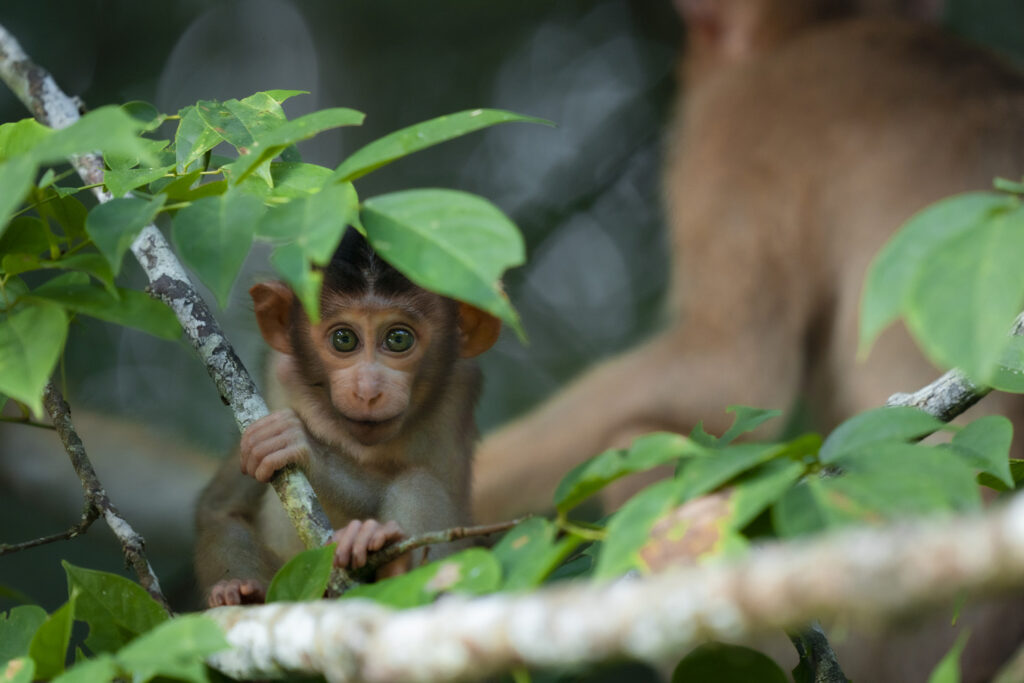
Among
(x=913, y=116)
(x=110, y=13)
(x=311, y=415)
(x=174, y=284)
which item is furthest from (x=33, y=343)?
(x=110, y=13)

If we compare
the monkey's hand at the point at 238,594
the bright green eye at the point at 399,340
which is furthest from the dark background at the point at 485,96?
the monkey's hand at the point at 238,594

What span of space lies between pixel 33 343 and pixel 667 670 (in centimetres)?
166

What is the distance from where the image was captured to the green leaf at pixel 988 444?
28.2 inches

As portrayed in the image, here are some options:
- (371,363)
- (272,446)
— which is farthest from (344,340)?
(272,446)

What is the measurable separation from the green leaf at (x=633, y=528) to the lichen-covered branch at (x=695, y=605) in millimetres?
28

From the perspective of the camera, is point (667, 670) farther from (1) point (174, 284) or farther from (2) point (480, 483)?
(1) point (174, 284)

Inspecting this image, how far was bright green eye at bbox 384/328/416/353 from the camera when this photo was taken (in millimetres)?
1501

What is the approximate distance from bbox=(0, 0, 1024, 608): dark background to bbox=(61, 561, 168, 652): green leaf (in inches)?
99.7

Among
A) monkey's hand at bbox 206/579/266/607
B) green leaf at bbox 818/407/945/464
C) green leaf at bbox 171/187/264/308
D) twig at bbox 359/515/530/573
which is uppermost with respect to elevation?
green leaf at bbox 171/187/264/308

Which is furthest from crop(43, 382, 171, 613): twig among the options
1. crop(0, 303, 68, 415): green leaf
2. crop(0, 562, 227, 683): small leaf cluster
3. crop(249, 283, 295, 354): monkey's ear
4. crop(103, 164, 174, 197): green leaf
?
crop(249, 283, 295, 354): monkey's ear

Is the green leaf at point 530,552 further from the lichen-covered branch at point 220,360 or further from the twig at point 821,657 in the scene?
the twig at point 821,657

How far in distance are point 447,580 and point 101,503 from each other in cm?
55

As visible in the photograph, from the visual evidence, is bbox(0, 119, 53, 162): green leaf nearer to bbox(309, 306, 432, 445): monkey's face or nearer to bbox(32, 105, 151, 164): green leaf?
bbox(32, 105, 151, 164): green leaf

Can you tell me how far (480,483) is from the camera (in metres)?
2.64
